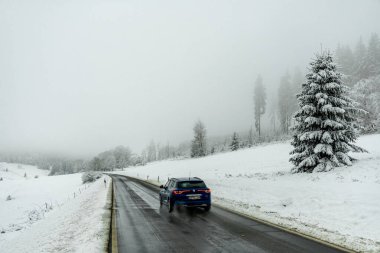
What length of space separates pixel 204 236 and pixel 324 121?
13.6m

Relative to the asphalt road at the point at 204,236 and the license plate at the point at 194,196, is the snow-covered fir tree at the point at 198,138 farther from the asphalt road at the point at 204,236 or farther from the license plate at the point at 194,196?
the asphalt road at the point at 204,236

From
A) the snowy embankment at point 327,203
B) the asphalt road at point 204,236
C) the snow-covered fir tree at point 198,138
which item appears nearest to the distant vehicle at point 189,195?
the asphalt road at point 204,236

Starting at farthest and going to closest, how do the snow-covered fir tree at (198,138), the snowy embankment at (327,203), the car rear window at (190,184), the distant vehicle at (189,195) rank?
the snow-covered fir tree at (198,138) → the car rear window at (190,184) → the distant vehicle at (189,195) → the snowy embankment at (327,203)

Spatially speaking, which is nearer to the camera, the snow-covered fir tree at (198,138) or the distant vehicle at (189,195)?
the distant vehicle at (189,195)

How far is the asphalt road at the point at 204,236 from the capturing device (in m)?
8.04

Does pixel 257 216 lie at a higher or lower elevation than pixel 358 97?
lower

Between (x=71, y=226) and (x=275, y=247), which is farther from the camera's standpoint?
(x=71, y=226)

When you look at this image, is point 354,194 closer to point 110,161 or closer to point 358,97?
point 358,97

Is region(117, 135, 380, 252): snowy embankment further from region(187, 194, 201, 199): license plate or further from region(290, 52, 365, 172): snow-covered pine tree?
region(187, 194, 201, 199): license plate

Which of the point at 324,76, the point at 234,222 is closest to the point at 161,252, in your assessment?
the point at 234,222

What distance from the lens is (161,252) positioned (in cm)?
772

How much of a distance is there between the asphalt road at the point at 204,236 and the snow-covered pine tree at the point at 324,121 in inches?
360

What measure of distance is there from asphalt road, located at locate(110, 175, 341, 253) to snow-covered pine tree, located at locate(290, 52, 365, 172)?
9.14 m

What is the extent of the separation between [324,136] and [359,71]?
2133 inches
